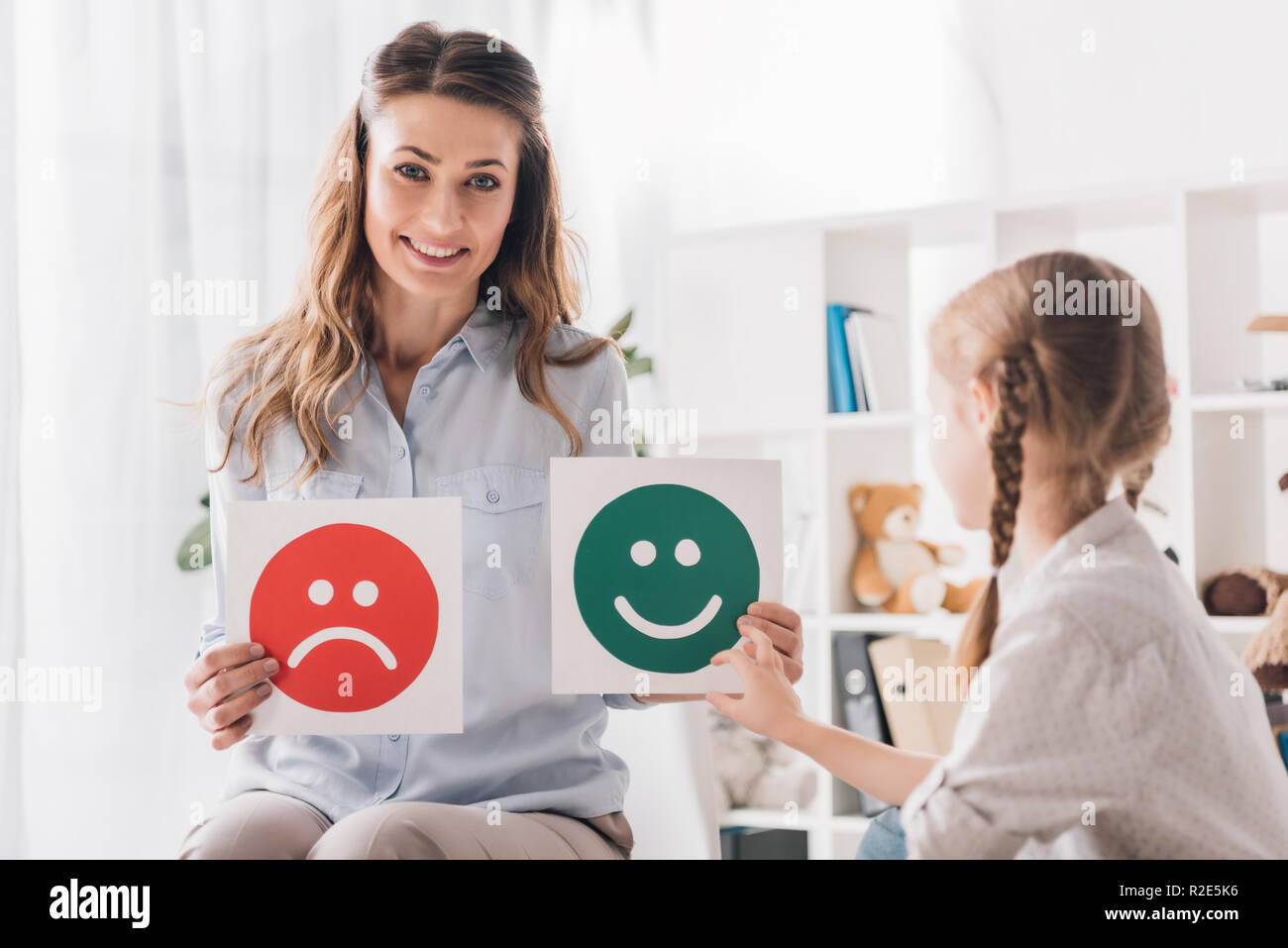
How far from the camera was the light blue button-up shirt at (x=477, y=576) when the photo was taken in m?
1.13

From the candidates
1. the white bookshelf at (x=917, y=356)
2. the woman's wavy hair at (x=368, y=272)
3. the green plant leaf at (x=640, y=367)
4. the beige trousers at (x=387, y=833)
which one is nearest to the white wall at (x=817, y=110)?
the white bookshelf at (x=917, y=356)

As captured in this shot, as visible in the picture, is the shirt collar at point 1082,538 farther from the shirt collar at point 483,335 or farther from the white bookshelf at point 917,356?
the white bookshelf at point 917,356

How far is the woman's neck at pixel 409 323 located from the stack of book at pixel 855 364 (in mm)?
1042

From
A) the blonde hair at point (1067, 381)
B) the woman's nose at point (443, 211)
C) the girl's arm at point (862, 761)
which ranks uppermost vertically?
the woman's nose at point (443, 211)

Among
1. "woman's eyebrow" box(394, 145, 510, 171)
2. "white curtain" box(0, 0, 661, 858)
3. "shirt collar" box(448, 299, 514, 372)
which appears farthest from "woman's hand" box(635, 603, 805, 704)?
"white curtain" box(0, 0, 661, 858)

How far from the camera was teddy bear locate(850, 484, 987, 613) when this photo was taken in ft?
6.81

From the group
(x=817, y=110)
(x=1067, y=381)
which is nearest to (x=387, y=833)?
(x=1067, y=381)

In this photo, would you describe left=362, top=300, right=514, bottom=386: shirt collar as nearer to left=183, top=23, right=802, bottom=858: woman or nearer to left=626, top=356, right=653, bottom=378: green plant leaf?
left=183, top=23, right=802, bottom=858: woman

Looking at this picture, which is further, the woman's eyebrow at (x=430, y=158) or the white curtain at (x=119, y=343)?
the white curtain at (x=119, y=343)

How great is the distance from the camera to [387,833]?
38.3 inches

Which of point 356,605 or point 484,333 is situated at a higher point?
point 484,333

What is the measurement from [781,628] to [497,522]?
308mm

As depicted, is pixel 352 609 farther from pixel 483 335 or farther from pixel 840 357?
pixel 840 357
